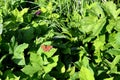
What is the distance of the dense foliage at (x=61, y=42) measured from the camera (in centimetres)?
206

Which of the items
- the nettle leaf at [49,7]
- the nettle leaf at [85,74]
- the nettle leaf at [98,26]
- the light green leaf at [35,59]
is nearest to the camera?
the nettle leaf at [85,74]

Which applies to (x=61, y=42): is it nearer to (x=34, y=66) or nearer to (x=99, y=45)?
(x=99, y=45)

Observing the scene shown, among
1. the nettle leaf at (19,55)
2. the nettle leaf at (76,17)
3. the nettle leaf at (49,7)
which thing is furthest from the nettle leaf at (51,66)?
the nettle leaf at (49,7)

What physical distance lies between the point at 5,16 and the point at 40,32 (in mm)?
426

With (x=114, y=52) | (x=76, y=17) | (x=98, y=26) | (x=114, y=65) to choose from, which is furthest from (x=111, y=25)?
(x=76, y=17)

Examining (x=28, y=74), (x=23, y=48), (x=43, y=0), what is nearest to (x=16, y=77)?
(x=28, y=74)

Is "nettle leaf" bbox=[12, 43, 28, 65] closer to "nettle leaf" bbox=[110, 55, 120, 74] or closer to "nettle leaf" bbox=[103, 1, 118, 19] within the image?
"nettle leaf" bbox=[110, 55, 120, 74]

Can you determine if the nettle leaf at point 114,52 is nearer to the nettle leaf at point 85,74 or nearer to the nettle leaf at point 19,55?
the nettle leaf at point 85,74

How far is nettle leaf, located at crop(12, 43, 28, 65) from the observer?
6.79 feet

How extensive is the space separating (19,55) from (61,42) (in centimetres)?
53

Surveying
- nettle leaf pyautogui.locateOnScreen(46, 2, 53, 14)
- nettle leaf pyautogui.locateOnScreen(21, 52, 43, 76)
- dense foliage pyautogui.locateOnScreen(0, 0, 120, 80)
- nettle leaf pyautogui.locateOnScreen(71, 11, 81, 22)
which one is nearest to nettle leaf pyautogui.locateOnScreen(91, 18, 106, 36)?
dense foliage pyautogui.locateOnScreen(0, 0, 120, 80)

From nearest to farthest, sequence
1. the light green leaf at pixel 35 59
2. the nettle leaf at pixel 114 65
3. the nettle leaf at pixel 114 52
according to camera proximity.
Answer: the light green leaf at pixel 35 59
the nettle leaf at pixel 114 65
the nettle leaf at pixel 114 52

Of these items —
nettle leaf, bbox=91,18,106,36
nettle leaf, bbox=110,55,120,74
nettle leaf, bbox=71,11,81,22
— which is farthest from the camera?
nettle leaf, bbox=71,11,81,22

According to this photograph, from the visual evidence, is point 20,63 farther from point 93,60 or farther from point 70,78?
point 93,60
